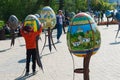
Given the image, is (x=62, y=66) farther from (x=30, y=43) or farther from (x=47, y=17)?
(x=47, y=17)

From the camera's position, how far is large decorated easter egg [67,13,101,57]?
739 centimetres

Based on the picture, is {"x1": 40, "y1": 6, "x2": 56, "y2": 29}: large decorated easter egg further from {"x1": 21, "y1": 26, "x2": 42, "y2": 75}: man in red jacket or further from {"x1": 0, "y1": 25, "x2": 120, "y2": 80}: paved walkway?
{"x1": 21, "y1": 26, "x2": 42, "y2": 75}: man in red jacket

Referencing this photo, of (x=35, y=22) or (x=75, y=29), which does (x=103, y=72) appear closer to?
(x=35, y=22)

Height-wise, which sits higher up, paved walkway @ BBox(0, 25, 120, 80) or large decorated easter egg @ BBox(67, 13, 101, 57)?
large decorated easter egg @ BBox(67, 13, 101, 57)

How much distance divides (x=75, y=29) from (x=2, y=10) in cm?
3032

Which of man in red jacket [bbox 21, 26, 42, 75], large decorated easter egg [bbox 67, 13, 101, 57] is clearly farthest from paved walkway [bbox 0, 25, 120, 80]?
large decorated easter egg [bbox 67, 13, 101, 57]

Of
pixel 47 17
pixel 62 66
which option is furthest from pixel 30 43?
pixel 47 17

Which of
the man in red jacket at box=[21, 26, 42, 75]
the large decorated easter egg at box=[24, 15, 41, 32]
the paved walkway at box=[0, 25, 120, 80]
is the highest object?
the large decorated easter egg at box=[24, 15, 41, 32]

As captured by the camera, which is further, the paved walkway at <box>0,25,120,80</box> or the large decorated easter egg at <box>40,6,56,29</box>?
the large decorated easter egg at <box>40,6,56,29</box>

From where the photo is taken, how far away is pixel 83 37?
7.37 metres

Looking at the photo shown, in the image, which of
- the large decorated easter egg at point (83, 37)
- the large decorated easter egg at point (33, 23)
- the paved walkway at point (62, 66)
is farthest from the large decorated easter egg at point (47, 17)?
the large decorated easter egg at point (83, 37)

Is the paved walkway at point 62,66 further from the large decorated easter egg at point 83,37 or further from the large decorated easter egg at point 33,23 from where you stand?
the large decorated easter egg at point 83,37

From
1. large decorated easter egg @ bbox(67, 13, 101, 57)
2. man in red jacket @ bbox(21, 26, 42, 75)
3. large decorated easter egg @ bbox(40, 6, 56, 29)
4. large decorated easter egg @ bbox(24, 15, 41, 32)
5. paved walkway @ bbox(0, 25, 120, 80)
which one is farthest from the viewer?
large decorated easter egg @ bbox(40, 6, 56, 29)

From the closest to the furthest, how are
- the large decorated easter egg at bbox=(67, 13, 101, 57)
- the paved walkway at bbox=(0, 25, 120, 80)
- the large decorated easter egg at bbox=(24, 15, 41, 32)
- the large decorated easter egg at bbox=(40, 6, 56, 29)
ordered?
the large decorated easter egg at bbox=(67, 13, 101, 57), the paved walkway at bbox=(0, 25, 120, 80), the large decorated easter egg at bbox=(24, 15, 41, 32), the large decorated easter egg at bbox=(40, 6, 56, 29)
